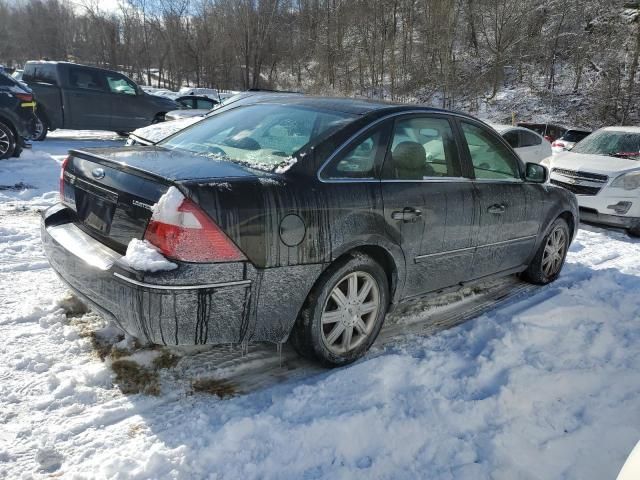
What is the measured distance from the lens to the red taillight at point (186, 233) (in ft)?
8.32

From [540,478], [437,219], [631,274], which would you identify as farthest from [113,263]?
[631,274]

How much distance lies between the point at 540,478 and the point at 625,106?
28.0m

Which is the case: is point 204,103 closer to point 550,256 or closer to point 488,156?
point 550,256

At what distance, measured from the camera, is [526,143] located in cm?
1013

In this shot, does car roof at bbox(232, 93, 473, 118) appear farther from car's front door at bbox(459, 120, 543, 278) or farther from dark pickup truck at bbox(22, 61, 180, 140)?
dark pickup truck at bbox(22, 61, 180, 140)

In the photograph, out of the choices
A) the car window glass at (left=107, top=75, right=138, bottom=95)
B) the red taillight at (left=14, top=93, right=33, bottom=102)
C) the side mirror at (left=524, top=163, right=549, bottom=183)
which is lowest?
the side mirror at (left=524, top=163, right=549, bottom=183)

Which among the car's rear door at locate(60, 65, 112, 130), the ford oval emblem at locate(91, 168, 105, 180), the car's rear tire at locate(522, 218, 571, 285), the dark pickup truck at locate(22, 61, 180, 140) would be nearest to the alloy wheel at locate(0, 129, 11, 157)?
the dark pickup truck at locate(22, 61, 180, 140)

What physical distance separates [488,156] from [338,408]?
2.47 metres

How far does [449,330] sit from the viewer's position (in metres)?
3.90

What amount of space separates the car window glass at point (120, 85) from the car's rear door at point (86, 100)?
0.62 ft

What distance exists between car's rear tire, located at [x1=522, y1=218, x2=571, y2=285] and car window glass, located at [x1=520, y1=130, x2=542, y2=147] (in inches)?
205

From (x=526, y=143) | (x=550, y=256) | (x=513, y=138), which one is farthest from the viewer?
(x=526, y=143)

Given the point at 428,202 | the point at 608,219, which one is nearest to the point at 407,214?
the point at 428,202

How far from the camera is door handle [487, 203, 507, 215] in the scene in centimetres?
407
